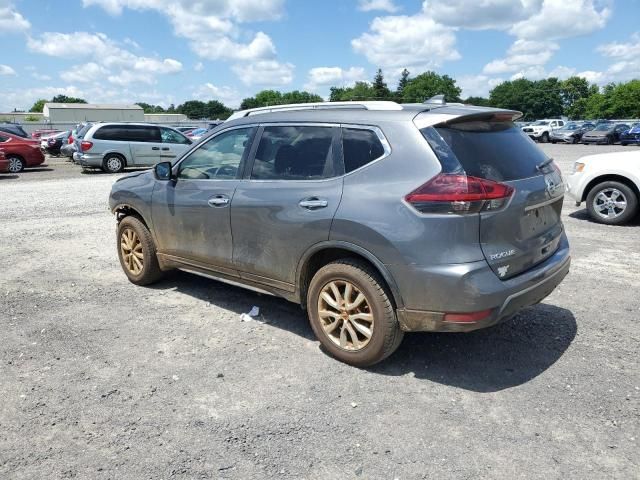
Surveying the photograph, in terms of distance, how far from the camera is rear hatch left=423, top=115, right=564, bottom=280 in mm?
3248

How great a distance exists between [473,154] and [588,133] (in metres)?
39.6

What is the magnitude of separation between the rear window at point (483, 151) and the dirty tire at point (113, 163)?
17956mm

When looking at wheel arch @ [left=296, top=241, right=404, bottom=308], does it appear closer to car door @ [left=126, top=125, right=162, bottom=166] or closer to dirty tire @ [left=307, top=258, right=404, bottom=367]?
dirty tire @ [left=307, top=258, right=404, bottom=367]

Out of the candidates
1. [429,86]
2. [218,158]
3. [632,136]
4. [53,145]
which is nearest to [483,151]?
[218,158]

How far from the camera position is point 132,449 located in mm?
2867

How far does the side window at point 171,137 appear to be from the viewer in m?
19.6

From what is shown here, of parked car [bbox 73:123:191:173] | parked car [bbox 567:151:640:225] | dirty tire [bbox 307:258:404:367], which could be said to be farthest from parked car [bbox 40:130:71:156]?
dirty tire [bbox 307:258:404:367]

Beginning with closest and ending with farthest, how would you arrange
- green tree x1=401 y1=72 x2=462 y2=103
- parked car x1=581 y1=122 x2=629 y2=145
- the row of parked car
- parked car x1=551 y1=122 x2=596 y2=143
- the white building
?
the row of parked car → parked car x1=581 y1=122 x2=629 y2=145 → parked car x1=551 y1=122 x2=596 y2=143 → the white building → green tree x1=401 y1=72 x2=462 y2=103

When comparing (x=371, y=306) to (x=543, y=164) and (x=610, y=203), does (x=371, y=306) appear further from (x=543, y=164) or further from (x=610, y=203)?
(x=610, y=203)

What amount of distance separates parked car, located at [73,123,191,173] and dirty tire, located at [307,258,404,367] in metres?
16.6

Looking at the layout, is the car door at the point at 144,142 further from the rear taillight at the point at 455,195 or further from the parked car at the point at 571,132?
the parked car at the point at 571,132

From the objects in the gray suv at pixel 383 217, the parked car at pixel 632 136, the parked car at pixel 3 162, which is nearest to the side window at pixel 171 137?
the parked car at pixel 3 162

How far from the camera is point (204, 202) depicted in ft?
15.0

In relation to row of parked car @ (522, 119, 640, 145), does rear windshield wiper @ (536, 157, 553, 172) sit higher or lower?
higher
